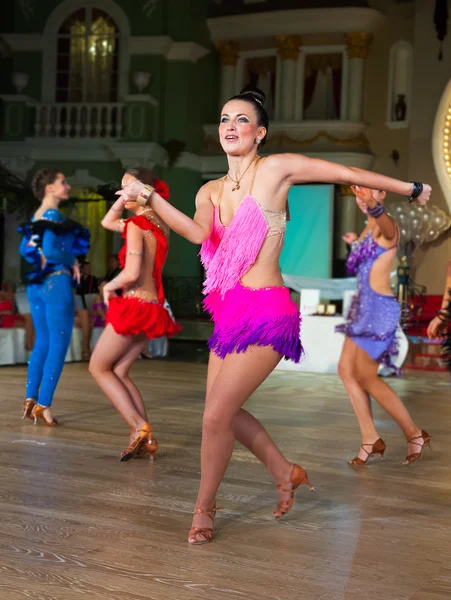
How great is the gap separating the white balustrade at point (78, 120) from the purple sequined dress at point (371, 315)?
47.4ft

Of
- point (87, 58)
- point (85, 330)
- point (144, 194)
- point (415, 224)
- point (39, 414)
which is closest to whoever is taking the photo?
point (144, 194)

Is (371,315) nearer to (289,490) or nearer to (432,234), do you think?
(289,490)

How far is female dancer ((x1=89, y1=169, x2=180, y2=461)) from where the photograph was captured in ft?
15.5

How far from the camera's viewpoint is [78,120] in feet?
62.7

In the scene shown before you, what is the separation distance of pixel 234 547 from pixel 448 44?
53.7 feet

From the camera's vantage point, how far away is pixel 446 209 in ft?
56.5

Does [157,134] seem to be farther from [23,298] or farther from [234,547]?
[234,547]

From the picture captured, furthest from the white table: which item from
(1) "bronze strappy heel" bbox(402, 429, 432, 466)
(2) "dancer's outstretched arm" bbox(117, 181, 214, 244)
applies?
(2) "dancer's outstretched arm" bbox(117, 181, 214, 244)

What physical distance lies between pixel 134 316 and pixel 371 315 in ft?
4.39

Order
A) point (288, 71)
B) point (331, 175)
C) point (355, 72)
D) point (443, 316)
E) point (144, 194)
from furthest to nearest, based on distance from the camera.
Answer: point (288, 71), point (355, 72), point (331, 175), point (144, 194), point (443, 316)

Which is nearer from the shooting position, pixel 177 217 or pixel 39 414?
pixel 177 217

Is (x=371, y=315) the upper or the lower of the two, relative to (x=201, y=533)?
upper

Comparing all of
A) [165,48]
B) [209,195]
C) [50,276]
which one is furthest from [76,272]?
[165,48]

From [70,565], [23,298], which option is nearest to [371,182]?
[70,565]
